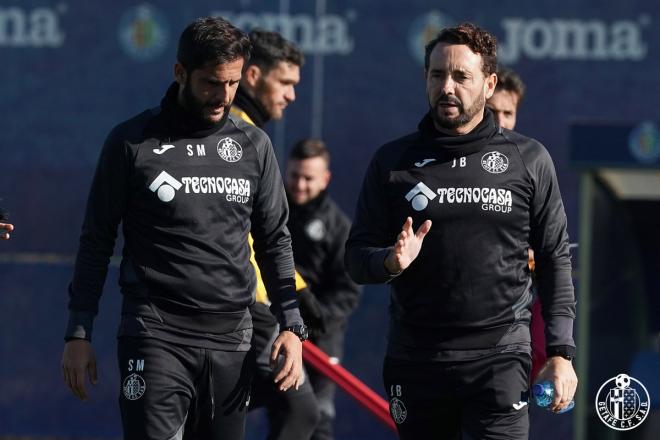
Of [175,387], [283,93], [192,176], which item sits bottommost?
[175,387]

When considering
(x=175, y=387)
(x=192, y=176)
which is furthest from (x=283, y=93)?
(x=175, y=387)

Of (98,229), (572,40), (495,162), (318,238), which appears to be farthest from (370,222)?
(572,40)

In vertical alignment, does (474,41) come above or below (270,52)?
below

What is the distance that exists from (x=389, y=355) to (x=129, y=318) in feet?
2.87

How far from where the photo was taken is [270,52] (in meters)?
6.08

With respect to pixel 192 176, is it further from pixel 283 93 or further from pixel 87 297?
pixel 283 93

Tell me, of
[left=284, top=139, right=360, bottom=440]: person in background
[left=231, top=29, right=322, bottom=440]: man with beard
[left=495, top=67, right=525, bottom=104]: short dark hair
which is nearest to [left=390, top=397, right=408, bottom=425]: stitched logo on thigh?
[left=231, top=29, right=322, bottom=440]: man with beard

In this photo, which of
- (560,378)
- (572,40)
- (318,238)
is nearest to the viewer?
(560,378)

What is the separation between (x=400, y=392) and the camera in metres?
4.61

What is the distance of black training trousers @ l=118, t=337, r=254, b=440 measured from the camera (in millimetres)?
4594

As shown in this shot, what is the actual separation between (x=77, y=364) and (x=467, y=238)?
134 centimetres

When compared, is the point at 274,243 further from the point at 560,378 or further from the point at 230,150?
the point at 560,378

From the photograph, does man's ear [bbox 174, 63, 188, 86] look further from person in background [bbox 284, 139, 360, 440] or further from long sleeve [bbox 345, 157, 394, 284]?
person in background [bbox 284, 139, 360, 440]

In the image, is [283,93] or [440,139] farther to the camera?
[283,93]
